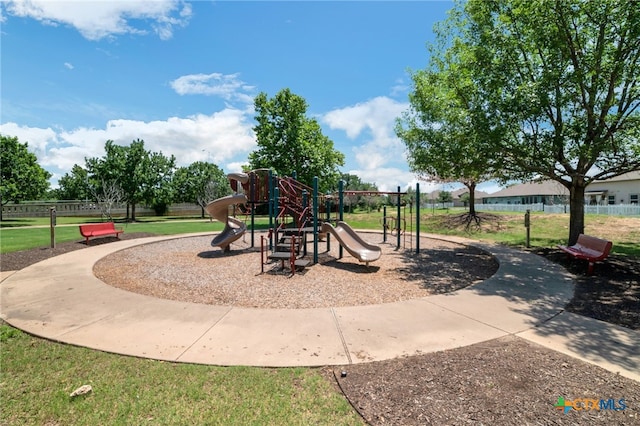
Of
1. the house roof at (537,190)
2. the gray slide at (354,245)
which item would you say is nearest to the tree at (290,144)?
the gray slide at (354,245)

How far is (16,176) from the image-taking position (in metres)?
32.7

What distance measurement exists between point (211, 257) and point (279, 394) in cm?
953

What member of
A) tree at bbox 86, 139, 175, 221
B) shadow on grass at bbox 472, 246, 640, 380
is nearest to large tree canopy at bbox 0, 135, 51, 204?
tree at bbox 86, 139, 175, 221

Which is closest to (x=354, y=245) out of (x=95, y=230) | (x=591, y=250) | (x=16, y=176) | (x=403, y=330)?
(x=403, y=330)

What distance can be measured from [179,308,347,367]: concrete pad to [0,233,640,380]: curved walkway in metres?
0.01

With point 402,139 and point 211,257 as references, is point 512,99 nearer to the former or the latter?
point 211,257

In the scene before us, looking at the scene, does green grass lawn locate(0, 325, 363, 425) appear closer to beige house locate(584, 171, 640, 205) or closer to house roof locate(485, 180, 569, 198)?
beige house locate(584, 171, 640, 205)

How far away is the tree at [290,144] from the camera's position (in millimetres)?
26641

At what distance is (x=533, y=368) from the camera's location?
3.76 m

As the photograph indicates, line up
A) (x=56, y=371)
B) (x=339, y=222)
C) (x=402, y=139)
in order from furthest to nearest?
Answer: (x=402, y=139) < (x=339, y=222) < (x=56, y=371)

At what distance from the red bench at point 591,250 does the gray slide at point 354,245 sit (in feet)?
18.8

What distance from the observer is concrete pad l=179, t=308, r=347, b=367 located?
3.97 meters

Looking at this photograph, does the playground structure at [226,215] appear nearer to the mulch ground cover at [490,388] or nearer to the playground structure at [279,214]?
the playground structure at [279,214]

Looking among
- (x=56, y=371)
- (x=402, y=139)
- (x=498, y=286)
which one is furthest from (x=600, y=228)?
(x=56, y=371)
